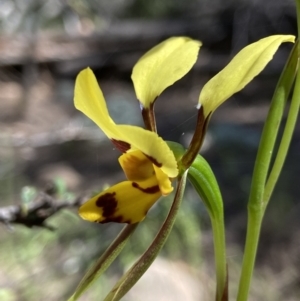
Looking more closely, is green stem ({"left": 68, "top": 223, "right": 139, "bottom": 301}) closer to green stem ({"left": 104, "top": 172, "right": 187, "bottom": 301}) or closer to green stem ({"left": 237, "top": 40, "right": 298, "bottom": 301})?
green stem ({"left": 104, "top": 172, "right": 187, "bottom": 301})

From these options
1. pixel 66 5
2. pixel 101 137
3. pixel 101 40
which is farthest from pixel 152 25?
pixel 101 137

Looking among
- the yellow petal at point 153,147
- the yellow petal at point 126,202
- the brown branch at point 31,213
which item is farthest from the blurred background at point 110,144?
the yellow petal at point 153,147

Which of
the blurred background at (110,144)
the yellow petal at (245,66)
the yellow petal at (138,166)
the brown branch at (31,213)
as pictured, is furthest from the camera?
the blurred background at (110,144)

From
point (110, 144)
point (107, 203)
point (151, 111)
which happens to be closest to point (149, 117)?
point (151, 111)

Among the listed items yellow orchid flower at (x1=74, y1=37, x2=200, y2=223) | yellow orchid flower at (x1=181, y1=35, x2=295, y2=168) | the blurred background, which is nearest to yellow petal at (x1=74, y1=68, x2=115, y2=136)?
yellow orchid flower at (x1=74, y1=37, x2=200, y2=223)

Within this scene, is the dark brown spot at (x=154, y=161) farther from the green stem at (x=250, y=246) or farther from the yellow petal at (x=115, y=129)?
the green stem at (x=250, y=246)

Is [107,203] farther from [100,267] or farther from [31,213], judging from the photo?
[31,213]
